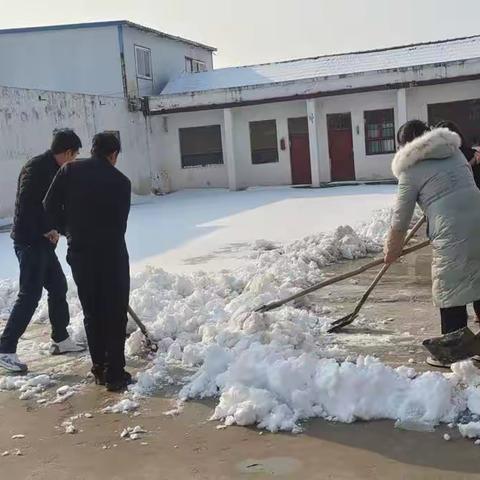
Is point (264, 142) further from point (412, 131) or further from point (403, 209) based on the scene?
point (403, 209)

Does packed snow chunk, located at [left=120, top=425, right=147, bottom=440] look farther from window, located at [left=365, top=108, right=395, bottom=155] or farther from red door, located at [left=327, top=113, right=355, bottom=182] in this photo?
red door, located at [left=327, top=113, right=355, bottom=182]

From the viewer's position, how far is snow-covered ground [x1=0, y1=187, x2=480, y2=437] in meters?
4.15

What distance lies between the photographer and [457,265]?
4398 mm

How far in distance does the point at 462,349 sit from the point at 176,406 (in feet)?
5.99

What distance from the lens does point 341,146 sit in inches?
1005

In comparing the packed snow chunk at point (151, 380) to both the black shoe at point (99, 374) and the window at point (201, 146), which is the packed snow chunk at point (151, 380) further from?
the window at point (201, 146)

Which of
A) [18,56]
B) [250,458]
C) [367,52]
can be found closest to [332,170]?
[367,52]

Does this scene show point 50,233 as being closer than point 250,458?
No

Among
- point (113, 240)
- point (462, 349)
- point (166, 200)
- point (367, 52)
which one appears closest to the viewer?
point (462, 349)

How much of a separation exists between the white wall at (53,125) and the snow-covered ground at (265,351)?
30.5 feet

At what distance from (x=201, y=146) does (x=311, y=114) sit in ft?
15.3

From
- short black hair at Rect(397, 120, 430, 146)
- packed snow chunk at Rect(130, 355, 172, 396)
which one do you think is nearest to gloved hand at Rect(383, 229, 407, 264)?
short black hair at Rect(397, 120, 430, 146)

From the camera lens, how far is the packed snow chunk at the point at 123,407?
458 centimetres

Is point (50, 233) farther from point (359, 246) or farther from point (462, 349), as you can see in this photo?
point (359, 246)
